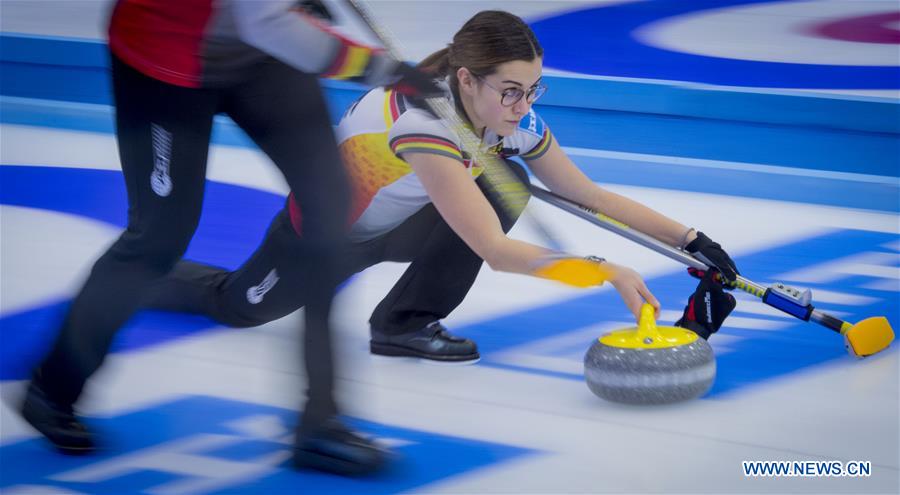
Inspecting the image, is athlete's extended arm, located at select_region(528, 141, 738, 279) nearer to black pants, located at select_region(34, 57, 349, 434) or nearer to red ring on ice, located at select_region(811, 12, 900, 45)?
black pants, located at select_region(34, 57, 349, 434)

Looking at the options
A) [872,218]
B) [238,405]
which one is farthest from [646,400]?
[872,218]

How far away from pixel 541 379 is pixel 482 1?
349cm

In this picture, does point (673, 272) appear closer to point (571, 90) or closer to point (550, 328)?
point (550, 328)

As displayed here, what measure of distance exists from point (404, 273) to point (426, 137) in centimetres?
40

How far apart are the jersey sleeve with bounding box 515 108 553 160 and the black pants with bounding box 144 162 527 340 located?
0.13 ft

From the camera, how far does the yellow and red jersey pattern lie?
204cm

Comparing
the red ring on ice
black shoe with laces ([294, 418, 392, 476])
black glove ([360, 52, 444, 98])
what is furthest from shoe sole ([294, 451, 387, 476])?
the red ring on ice

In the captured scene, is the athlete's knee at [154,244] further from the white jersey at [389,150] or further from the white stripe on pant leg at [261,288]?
the white stripe on pant leg at [261,288]

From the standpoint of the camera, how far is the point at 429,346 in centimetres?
231

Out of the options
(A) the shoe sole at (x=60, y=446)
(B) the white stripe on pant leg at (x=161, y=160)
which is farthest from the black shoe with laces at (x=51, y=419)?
(B) the white stripe on pant leg at (x=161, y=160)

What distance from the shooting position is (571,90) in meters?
3.95

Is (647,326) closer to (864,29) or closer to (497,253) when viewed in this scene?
(497,253)

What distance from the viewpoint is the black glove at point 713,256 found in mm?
2232

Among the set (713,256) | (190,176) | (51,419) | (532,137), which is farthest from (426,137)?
(51,419)
